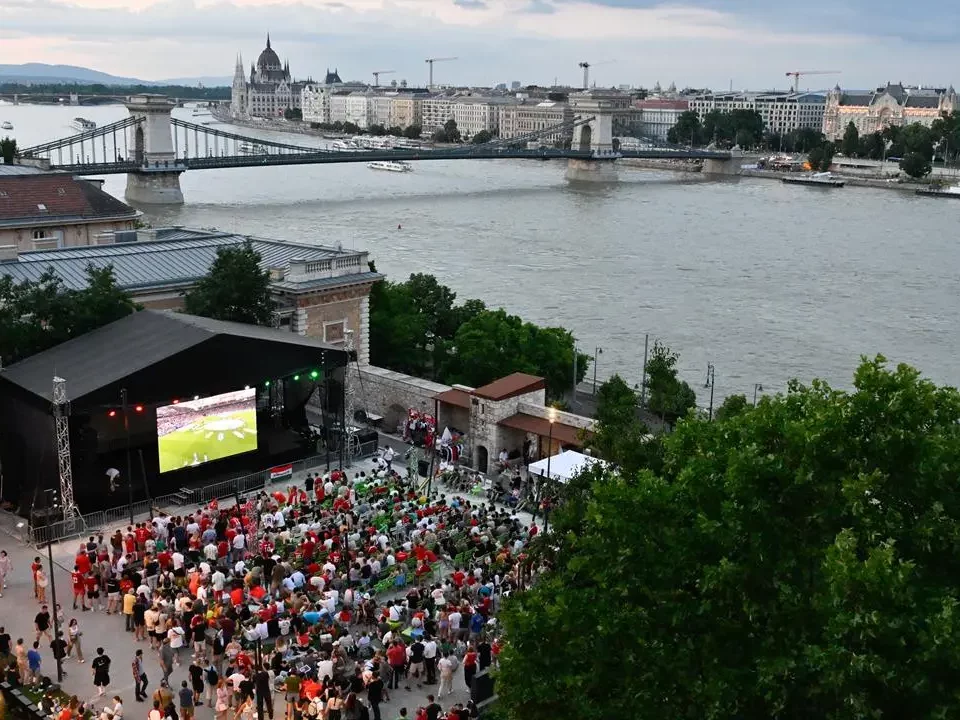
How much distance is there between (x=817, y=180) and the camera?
72250mm

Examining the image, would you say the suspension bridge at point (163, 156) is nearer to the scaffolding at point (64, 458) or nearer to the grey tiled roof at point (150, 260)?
the grey tiled roof at point (150, 260)

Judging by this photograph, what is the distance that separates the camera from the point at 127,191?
56.7 meters

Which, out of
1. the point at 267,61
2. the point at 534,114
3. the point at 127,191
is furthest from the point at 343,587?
the point at 267,61

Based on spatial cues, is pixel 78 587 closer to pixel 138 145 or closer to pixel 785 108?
pixel 138 145

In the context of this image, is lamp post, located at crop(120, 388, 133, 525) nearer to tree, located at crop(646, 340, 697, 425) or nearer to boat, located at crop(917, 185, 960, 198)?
tree, located at crop(646, 340, 697, 425)

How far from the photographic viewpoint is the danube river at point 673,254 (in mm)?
27016

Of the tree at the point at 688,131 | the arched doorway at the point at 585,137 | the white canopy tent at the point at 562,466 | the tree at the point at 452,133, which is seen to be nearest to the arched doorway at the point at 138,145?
the arched doorway at the point at 585,137

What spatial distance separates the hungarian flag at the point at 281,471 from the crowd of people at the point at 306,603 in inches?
63.2

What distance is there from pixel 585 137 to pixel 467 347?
2687 inches

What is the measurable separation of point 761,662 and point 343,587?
14.8 ft

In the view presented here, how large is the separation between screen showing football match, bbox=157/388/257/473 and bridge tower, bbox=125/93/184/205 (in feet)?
136

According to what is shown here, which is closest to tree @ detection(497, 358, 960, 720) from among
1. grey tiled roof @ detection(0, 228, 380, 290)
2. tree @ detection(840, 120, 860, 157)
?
grey tiled roof @ detection(0, 228, 380, 290)

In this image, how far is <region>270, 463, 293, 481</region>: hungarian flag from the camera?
1323 cm

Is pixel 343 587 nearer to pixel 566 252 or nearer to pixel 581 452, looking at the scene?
pixel 581 452
